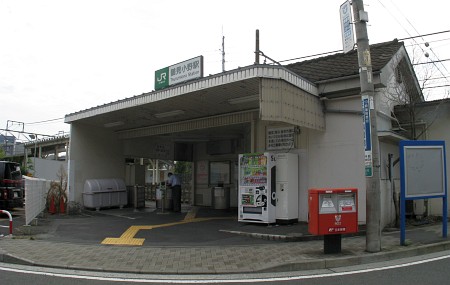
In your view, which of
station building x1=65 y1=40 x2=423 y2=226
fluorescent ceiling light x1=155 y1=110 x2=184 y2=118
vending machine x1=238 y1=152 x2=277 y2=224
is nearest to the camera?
station building x1=65 y1=40 x2=423 y2=226

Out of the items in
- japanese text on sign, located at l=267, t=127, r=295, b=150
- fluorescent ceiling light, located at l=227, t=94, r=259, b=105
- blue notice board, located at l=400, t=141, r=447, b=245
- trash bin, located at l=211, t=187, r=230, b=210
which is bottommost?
trash bin, located at l=211, t=187, r=230, b=210

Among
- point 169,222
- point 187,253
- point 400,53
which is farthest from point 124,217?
point 400,53

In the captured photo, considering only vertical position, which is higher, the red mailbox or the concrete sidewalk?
the red mailbox

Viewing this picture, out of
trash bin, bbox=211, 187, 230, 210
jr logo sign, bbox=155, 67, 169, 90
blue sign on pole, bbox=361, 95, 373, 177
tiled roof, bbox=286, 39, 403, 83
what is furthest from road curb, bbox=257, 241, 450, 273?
trash bin, bbox=211, 187, 230, 210

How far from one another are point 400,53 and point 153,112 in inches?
360

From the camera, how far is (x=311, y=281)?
21.4 feet

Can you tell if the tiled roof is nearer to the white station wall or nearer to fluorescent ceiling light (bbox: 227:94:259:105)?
the white station wall

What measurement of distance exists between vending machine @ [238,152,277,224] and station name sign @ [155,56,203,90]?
3.05 metres

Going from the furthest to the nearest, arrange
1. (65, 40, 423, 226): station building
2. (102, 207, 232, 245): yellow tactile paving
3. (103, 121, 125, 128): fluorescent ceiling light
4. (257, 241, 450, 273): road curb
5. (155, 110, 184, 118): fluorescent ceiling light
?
1. (103, 121, 125, 128): fluorescent ceiling light
2. (155, 110, 184, 118): fluorescent ceiling light
3. (65, 40, 423, 226): station building
4. (102, 207, 232, 245): yellow tactile paving
5. (257, 241, 450, 273): road curb

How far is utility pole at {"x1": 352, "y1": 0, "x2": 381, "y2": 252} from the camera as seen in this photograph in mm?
8320

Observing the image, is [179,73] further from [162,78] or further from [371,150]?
[371,150]

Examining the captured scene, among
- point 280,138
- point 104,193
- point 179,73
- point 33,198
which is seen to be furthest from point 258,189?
point 104,193

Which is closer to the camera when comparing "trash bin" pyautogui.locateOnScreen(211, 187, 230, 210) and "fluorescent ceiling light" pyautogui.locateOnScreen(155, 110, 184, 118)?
"fluorescent ceiling light" pyautogui.locateOnScreen(155, 110, 184, 118)

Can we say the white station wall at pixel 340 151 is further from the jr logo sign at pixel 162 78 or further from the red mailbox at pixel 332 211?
the jr logo sign at pixel 162 78
